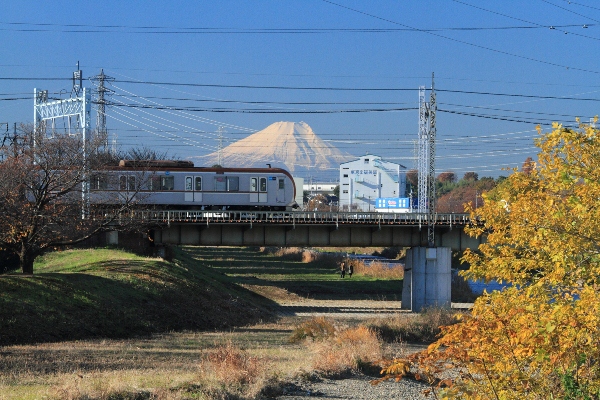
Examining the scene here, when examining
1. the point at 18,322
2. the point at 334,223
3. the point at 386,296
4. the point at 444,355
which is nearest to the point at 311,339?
the point at 18,322

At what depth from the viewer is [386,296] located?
5509 centimetres

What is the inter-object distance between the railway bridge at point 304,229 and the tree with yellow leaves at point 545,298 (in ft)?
114

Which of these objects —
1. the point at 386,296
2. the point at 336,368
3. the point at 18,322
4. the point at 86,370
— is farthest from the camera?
the point at 386,296

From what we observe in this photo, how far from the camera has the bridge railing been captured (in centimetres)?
4600

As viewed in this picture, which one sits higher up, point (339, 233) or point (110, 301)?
point (339, 233)

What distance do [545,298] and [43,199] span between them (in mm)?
23688

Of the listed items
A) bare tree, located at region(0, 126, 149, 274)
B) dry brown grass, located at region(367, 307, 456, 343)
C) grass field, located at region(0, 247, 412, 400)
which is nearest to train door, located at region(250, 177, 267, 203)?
grass field, located at region(0, 247, 412, 400)

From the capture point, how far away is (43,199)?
2911cm

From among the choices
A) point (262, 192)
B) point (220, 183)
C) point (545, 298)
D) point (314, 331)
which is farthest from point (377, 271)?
point (545, 298)

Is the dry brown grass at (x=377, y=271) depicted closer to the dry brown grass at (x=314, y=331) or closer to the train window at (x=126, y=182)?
the train window at (x=126, y=182)

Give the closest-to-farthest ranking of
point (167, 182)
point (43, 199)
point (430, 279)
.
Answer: point (43, 199), point (430, 279), point (167, 182)

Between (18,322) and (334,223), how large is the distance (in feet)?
87.2

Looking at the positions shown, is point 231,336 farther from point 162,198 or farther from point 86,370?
point 162,198

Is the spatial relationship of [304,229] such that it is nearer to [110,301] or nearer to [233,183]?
[233,183]
